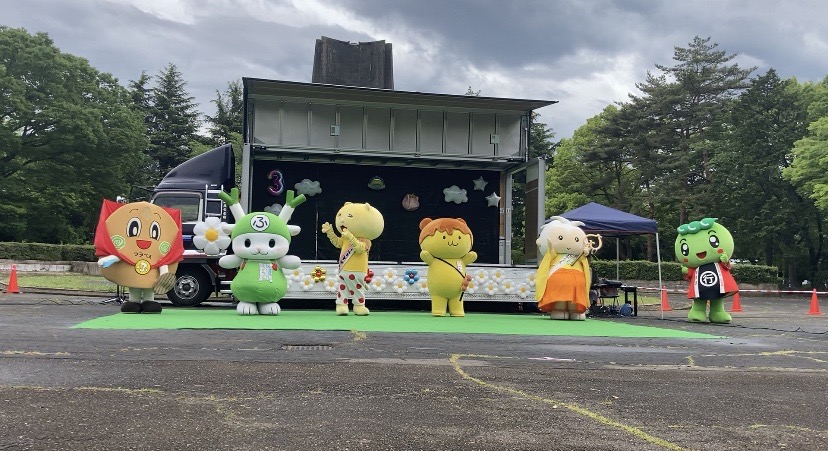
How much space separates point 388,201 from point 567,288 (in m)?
7.63

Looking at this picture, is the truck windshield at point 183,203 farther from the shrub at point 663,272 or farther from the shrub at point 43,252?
the shrub at point 663,272

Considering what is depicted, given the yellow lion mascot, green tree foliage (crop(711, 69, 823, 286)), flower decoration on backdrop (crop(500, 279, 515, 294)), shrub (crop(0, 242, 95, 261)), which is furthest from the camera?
green tree foliage (crop(711, 69, 823, 286))

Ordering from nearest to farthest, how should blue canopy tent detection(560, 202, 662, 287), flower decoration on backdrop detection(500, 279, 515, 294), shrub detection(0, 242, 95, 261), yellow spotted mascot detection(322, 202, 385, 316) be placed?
yellow spotted mascot detection(322, 202, 385, 316)
flower decoration on backdrop detection(500, 279, 515, 294)
blue canopy tent detection(560, 202, 662, 287)
shrub detection(0, 242, 95, 261)

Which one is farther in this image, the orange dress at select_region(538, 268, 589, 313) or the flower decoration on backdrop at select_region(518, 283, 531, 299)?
the flower decoration on backdrop at select_region(518, 283, 531, 299)

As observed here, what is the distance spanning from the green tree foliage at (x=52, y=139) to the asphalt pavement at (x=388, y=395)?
34.0 metres

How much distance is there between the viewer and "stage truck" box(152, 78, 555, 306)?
50.1 feet

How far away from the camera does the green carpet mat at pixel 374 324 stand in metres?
9.98

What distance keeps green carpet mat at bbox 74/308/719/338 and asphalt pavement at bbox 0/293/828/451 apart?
1.37 metres

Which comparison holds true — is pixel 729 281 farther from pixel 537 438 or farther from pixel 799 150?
pixel 799 150

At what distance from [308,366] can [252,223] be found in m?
6.77

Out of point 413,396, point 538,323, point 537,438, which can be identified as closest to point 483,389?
point 413,396

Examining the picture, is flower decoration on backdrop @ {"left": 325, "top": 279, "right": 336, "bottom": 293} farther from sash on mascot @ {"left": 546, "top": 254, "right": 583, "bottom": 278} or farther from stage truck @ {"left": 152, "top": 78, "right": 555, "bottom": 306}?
sash on mascot @ {"left": 546, "top": 254, "right": 583, "bottom": 278}

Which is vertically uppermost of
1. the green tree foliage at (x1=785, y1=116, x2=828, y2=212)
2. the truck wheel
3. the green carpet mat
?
the green tree foliage at (x1=785, y1=116, x2=828, y2=212)

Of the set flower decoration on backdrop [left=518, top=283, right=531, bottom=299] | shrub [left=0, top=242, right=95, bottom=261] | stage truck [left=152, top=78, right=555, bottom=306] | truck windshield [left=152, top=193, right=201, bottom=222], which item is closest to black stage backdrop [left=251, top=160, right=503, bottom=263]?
stage truck [left=152, top=78, right=555, bottom=306]
